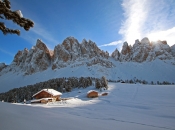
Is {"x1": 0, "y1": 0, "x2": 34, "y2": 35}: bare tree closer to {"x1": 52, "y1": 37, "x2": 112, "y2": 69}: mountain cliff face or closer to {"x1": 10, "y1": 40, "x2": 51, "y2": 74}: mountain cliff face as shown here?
{"x1": 52, "y1": 37, "x2": 112, "y2": 69}: mountain cliff face

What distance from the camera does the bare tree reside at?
4.92 m

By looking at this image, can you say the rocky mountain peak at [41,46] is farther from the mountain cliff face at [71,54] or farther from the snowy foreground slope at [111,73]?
the snowy foreground slope at [111,73]

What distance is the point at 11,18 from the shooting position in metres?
5.13

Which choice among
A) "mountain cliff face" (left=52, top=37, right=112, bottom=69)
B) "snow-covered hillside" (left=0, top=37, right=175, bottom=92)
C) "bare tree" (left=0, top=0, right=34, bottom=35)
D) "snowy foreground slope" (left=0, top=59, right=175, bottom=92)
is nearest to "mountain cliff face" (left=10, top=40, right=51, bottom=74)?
"snow-covered hillside" (left=0, top=37, right=175, bottom=92)

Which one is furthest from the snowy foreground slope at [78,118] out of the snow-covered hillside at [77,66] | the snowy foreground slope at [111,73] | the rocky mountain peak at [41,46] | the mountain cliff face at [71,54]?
the rocky mountain peak at [41,46]

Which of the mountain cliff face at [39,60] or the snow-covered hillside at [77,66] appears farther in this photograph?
the mountain cliff face at [39,60]

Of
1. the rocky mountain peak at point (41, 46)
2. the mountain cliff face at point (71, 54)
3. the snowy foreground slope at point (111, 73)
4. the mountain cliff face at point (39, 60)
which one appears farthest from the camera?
the rocky mountain peak at point (41, 46)

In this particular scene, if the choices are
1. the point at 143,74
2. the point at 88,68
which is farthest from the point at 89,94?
the point at 143,74

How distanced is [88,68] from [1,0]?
158025 millimetres

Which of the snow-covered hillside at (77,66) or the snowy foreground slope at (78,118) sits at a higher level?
the snow-covered hillside at (77,66)

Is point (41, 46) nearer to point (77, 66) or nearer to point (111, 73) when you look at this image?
point (77, 66)

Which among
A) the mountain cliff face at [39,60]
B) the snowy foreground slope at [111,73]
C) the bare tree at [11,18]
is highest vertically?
the mountain cliff face at [39,60]

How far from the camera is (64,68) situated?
170 metres

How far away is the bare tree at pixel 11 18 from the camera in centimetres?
492
